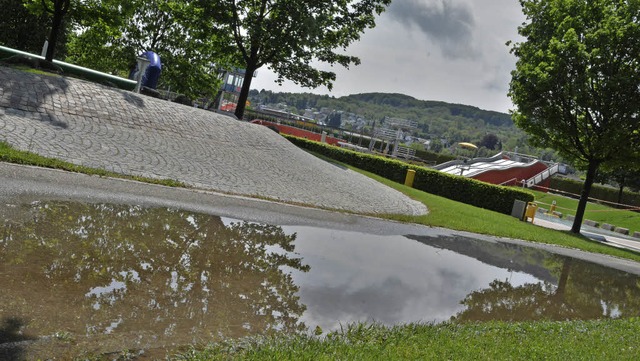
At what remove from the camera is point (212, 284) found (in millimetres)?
5539

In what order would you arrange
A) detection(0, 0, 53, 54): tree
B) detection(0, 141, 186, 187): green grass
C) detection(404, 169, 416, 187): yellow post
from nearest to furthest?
1. detection(0, 141, 186, 187): green grass
2. detection(404, 169, 416, 187): yellow post
3. detection(0, 0, 53, 54): tree

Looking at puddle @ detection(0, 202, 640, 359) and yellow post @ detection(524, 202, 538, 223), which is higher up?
yellow post @ detection(524, 202, 538, 223)

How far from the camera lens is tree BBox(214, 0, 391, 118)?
27.5 meters

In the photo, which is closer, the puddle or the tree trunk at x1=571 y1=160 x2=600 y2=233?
the puddle

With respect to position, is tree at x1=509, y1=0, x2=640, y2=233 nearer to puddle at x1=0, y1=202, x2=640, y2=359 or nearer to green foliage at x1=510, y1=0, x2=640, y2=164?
green foliage at x1=510, y1=0, x2=640, y2=164

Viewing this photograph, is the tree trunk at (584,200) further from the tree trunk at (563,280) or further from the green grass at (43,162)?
the green grass at (43,162)

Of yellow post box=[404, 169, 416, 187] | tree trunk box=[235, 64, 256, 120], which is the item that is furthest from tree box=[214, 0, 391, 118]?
yellow post box=[404, 169, 416, 187]

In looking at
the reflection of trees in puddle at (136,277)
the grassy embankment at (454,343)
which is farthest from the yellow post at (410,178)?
the reflection of trees in puddle at (136,277)

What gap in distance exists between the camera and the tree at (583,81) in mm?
20984

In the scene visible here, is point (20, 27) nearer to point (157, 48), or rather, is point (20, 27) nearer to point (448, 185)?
point (157, 48)

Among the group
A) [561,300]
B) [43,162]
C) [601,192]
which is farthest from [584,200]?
[601,192]

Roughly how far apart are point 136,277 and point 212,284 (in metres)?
0.80

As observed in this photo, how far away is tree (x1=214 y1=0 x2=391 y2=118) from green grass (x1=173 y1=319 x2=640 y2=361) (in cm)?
2354

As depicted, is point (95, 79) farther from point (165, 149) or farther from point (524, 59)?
point (524, 59)
